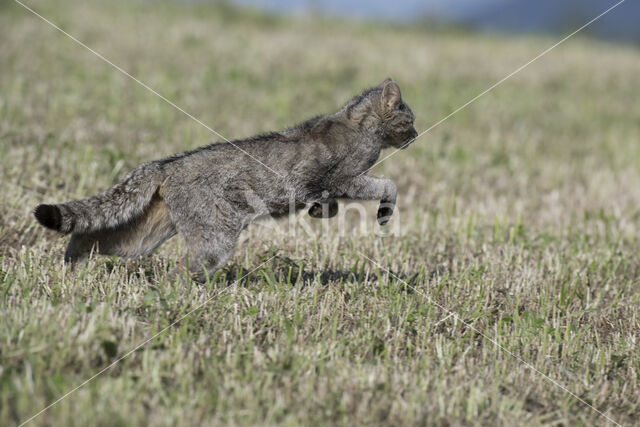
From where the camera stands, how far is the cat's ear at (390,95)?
5.42m

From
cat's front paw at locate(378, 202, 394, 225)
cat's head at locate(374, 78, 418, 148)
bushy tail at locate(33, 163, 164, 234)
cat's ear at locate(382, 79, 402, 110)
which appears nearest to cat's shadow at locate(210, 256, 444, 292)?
cat's front paw at locate(378, 202, 394, 225)

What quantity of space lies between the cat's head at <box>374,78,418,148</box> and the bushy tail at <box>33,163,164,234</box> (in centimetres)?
190

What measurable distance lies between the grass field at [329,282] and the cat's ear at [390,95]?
1.32 m

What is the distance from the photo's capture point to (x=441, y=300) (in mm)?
5008

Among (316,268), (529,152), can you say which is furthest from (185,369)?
(529,152)

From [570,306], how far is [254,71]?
31.6ft

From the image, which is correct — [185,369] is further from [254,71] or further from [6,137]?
[254,71]

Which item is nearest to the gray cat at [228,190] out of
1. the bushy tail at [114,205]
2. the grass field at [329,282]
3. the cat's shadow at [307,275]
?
the bushy tail at [114,205]

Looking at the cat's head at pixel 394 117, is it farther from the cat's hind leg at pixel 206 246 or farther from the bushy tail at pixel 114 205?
the bushy tail at pixel 114 205

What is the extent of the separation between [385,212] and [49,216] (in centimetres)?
243

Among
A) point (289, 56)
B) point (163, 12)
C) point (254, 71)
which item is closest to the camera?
point (254, 71)

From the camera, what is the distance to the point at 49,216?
416 centimetres

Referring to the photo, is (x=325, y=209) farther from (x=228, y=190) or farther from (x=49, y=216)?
(x=49, y=216)

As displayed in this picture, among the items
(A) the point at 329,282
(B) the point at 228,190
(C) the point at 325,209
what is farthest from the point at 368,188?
(B) the point at 228,190
